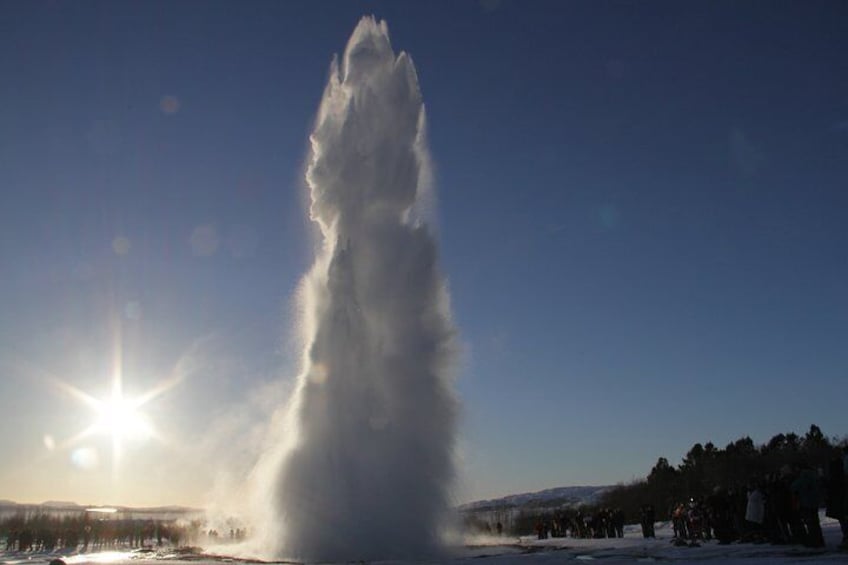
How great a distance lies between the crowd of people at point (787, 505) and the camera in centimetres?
1436

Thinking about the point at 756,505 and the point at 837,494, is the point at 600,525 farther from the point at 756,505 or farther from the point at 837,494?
the point at 837,494

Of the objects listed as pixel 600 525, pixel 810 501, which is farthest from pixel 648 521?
pixel 810 501

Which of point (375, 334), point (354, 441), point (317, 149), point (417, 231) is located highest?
point (317, 149)

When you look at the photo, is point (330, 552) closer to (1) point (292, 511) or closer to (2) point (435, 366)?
(1) point (292, 511)

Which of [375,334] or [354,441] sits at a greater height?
[375,334]

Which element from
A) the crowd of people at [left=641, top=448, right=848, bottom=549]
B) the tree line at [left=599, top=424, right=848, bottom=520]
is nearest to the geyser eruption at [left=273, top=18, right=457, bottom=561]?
the crowd of people at [left=641, top=448, right=848, bottom=549]

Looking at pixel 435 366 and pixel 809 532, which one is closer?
pixel 809 532

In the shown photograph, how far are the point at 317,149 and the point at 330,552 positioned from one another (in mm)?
20051

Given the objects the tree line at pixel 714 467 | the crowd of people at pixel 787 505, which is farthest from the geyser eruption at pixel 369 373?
the tree line at pixel 714 467

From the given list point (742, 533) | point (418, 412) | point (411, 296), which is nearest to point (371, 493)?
point (418, 412)

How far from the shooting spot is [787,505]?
53.1ft

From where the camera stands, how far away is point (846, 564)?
10523mm

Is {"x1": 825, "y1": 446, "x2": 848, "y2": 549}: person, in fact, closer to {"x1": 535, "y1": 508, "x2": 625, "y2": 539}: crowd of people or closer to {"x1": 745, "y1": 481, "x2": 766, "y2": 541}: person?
{"x1": 745, "y1": 481, "x2": 766, "y2": 541}: person

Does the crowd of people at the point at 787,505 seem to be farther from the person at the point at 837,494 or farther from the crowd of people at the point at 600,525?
the crowd of people at the point at 600,525
